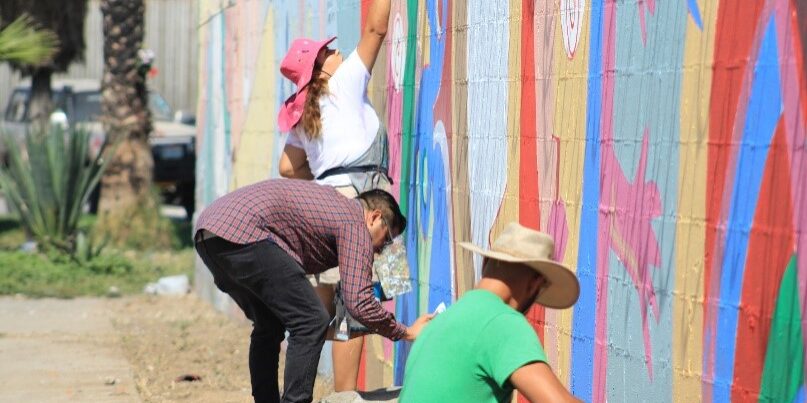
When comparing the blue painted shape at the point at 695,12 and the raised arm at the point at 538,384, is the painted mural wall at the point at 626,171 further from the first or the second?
the raised arm at the point at 538,384

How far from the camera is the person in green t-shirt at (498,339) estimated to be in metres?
3.37

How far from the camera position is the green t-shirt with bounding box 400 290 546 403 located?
3387mm

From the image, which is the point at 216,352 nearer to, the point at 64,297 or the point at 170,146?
the point at 64,297

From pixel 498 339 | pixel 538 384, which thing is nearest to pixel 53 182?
pixel 498 339

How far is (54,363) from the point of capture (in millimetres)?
8531

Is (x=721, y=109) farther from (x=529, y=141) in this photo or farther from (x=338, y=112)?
(x=338, y=112)

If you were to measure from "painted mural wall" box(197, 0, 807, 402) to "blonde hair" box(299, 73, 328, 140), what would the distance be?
59 centimetres

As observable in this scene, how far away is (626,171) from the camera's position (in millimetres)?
4680

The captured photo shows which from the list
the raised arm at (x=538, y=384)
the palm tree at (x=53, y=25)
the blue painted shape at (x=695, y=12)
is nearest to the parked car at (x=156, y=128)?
Result: the palm tree at (x=53, y=25)

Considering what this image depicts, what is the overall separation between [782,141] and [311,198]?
1.96m

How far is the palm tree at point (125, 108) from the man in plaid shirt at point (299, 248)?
10405 mm

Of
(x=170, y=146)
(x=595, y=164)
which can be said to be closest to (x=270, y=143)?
(x=595, y=164)

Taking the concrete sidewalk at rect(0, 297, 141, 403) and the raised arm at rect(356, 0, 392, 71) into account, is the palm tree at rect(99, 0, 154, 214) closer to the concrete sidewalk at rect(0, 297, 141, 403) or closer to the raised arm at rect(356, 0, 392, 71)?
the concrete sidewalk at rect(0, 297, 141, 403)

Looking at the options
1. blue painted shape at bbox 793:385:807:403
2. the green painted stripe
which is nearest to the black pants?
the green painted stripe
